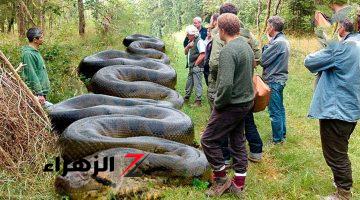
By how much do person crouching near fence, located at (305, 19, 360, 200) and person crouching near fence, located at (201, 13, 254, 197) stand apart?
0.77 m

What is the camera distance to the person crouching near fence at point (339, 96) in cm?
440

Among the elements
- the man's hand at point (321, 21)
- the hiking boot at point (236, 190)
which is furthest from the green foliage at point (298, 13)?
the hiking boot at point (236, 190)

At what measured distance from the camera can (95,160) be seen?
14.8 ft

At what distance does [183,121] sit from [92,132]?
52.7 inches

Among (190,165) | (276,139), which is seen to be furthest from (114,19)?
(190,165)

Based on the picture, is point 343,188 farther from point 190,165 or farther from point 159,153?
point 159,153

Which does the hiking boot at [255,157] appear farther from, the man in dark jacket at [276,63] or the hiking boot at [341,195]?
the hiking boot at [341,195]

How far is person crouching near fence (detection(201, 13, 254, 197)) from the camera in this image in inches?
170

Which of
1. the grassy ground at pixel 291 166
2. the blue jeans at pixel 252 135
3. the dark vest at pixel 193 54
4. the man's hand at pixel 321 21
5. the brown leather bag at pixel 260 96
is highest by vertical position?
the man's hand at pixel 321 21

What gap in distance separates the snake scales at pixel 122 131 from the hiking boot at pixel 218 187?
0.26m

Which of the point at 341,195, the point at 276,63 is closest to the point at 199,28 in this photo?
the point at 276,63

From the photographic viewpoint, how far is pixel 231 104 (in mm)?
4469

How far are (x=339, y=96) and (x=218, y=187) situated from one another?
5.45 ft

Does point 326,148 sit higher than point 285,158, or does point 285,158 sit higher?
point 326,148
